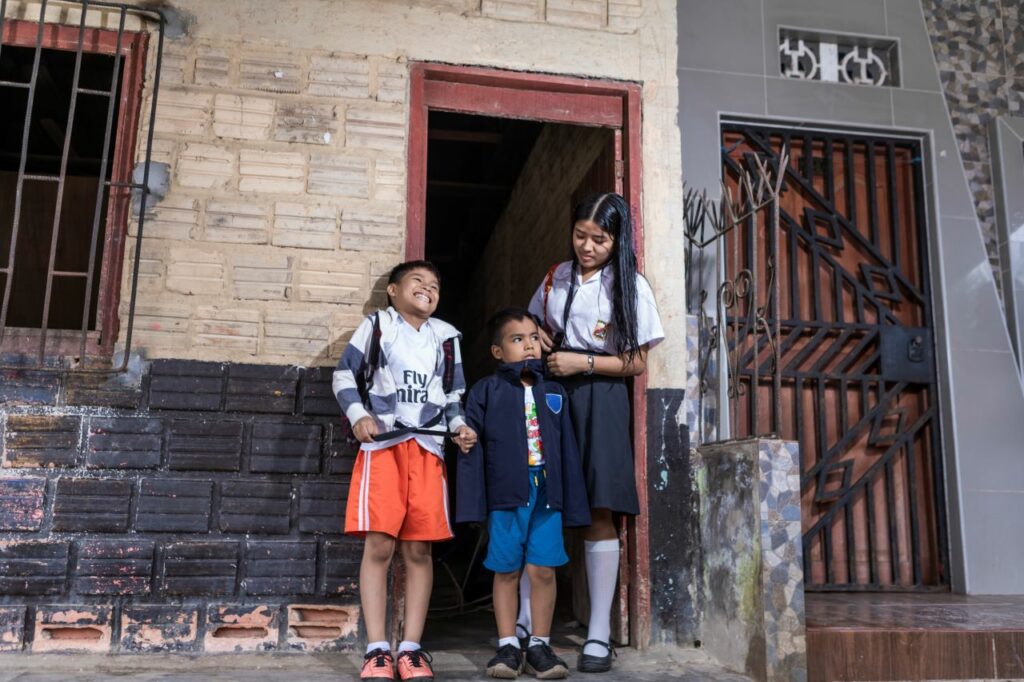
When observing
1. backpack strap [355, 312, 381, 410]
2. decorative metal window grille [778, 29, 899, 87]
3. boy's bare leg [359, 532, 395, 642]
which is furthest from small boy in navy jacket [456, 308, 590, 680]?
decorative metal window grille [778, 29, 899, 87]

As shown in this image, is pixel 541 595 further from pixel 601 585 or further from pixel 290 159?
pixel 290 159

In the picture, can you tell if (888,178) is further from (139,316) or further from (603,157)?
(139,316)

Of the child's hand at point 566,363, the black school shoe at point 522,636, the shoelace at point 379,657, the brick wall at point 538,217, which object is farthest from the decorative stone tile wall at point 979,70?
the shoelace at point 379,657

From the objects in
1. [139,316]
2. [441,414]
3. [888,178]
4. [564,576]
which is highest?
[888,178]

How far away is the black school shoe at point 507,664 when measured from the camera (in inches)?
133

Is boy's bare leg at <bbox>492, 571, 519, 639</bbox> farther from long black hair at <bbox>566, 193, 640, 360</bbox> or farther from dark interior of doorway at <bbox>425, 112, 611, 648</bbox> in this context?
long black hair at <bbox>566, 193, 640, 360</bbox>

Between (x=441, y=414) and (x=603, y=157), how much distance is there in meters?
1.81

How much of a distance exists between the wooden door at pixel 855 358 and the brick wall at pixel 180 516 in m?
2.72

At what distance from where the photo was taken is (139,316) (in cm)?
387

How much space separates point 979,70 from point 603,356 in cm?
395

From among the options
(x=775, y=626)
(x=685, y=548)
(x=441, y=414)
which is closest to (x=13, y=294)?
(x=441, y=414)

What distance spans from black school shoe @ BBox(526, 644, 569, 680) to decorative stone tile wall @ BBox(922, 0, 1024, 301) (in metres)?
4.16

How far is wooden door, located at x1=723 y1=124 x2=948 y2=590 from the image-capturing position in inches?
213

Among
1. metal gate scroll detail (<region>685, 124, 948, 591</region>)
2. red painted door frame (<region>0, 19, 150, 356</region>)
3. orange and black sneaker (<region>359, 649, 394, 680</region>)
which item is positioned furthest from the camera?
metal gate scroll detail (<region>685, 124, 948, 591</region>)
